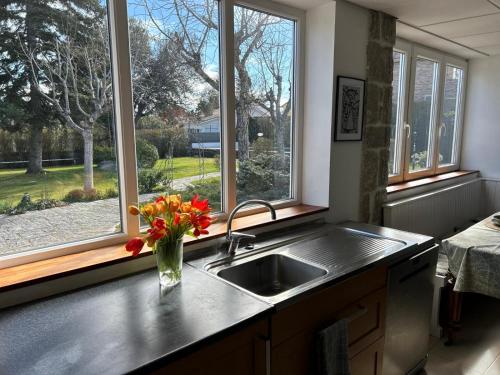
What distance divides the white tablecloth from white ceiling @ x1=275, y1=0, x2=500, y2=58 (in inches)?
56.8

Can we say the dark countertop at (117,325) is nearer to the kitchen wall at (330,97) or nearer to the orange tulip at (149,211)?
the orange tulip at (149,211)

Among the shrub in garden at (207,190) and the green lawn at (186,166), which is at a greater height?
the green lawn at (186,166)

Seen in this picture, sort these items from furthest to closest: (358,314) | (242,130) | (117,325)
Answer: (242,130) → (358,314) → (117,325)

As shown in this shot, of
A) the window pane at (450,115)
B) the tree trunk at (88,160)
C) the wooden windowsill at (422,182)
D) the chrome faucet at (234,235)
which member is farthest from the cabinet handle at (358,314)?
the window pane at (450,115)

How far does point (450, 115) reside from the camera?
13.0ft

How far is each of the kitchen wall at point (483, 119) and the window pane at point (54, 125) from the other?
4021 mm

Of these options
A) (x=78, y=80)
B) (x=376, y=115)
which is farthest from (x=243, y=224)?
(x=376, y=115)

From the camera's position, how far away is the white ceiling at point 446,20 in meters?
2.15

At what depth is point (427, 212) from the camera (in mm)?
3129

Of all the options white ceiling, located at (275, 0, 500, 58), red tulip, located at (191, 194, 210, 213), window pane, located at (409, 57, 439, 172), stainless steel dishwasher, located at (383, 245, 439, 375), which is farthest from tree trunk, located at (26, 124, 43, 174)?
window pane, located at (409, 57, 439, 172)

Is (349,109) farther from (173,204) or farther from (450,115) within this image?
(450,115)

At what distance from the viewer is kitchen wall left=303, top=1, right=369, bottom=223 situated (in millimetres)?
2135

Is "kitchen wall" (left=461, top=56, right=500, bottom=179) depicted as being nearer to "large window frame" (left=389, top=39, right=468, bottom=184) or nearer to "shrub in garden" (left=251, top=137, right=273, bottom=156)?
"large window frame" (left=389, top=39, right=468, bottom=184)

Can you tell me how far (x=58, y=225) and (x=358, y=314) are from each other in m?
1.34
